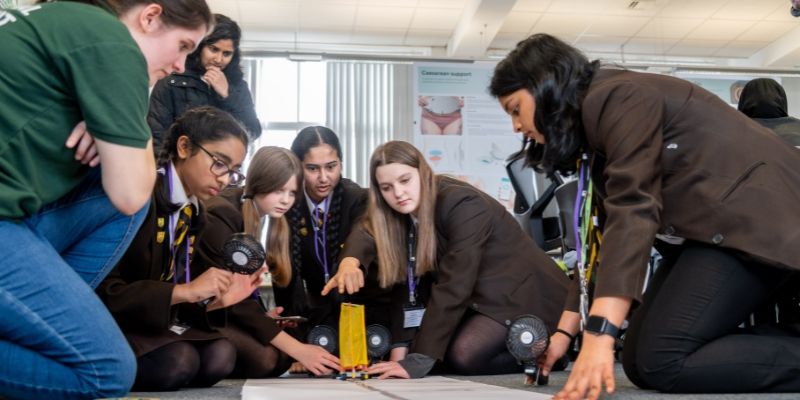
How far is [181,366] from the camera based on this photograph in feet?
6.65

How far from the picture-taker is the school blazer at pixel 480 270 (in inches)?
99.0

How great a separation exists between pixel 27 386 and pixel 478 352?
151cm

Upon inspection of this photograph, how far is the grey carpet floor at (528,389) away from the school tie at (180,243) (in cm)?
33

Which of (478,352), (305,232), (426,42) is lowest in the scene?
(478,352)

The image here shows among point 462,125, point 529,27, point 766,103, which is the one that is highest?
point 529,27

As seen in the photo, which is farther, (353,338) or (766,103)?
(766,103)

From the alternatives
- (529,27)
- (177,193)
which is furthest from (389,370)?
(529,27)

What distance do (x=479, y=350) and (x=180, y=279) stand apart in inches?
39.1

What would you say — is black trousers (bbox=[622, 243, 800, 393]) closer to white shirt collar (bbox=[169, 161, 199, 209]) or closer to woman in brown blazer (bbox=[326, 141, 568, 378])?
woman in brown blazer (bbox=[326, 141, 568, 378])

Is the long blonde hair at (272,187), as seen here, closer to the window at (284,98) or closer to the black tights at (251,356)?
the black tights at (251,356)

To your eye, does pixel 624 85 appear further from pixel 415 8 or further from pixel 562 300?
pixel 415 8

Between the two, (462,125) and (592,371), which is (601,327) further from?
(462,125)

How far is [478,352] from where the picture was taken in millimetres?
2551

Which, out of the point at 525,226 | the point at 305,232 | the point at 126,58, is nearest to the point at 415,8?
the point at 525,226
